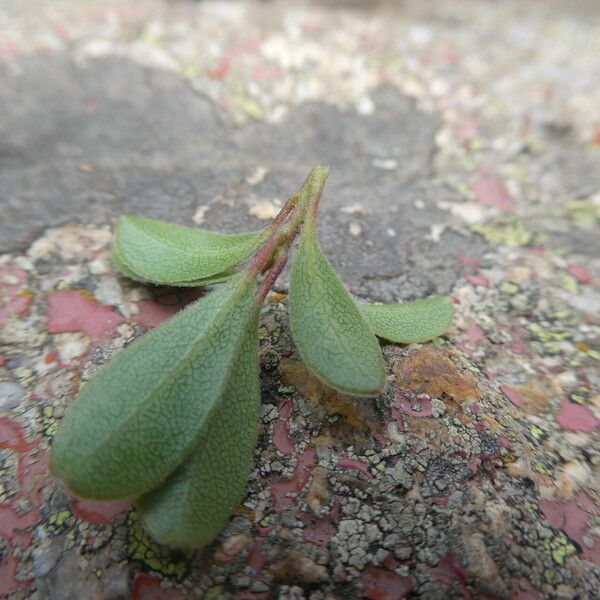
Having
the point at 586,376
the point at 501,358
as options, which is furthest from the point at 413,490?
the point at 586,376

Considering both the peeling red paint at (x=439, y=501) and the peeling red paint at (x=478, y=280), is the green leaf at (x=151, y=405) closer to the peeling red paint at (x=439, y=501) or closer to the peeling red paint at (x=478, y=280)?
the peeling red paint at (x=439, y=501)

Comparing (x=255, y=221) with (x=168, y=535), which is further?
(x=255, y=221)

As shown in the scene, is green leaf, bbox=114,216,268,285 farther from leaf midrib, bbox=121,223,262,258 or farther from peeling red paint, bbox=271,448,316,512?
peeling red paint, bbox=271,448,316,512

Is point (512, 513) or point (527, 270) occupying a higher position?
point (527, 270)

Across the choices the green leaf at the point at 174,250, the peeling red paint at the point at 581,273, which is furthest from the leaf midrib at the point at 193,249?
the peeling red paint at the point at 581,273

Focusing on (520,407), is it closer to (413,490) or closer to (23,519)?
(413,490)

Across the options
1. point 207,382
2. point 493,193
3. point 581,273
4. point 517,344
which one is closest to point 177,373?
point 207,382

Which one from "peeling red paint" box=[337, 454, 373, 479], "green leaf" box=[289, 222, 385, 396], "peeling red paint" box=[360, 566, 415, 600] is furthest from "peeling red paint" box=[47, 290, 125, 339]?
"peeling red paint" box=[360, 566, 415, 600]
